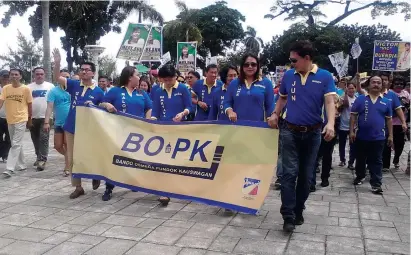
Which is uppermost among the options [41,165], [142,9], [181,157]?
[142,9]

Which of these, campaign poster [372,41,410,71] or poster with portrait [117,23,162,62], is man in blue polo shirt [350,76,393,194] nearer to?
campaign poster [372,41,410,71]

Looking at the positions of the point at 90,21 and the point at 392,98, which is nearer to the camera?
the point at 392,98

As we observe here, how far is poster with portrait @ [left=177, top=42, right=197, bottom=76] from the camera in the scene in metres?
14.1

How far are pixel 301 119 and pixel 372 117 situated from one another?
2.67 meters

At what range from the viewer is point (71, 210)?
5.23m

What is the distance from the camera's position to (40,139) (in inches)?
322

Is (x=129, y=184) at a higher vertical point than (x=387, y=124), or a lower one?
lower

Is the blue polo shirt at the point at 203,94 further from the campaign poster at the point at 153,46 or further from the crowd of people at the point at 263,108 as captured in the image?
the campaign poster at the point at 153,46

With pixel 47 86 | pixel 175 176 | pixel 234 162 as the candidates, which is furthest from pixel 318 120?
pixel 47 86

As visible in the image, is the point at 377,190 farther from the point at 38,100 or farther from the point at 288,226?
the point at 38,100

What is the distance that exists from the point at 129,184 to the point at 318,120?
2.52 meters

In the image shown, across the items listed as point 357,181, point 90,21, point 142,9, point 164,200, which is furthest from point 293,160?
point 90,21

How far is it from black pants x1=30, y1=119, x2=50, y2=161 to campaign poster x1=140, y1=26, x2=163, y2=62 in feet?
12.2

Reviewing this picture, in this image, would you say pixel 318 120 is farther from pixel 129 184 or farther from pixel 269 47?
pixel 269 47
